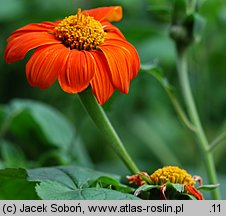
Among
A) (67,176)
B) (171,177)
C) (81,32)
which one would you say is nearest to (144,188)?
(171,177)

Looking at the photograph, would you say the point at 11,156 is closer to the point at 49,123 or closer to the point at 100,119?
the point at 49,123

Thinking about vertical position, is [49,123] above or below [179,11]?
below

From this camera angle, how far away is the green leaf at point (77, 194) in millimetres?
813

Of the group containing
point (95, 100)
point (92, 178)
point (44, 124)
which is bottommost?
point (44, 124)

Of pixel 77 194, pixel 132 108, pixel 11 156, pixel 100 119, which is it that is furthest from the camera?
pixel 132 108

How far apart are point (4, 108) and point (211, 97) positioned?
679 millimetres

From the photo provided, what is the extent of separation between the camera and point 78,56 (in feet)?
2.86

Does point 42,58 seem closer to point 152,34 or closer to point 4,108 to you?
point 4,108

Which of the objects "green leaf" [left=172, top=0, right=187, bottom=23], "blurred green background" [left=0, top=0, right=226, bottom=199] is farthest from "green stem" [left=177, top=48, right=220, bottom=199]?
"blurred green background" [left=0, top=0, right=226, bottom=199]

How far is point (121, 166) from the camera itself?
5.47ft

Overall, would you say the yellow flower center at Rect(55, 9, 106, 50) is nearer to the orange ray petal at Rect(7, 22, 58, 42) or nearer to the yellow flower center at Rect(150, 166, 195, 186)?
the orange ray petal at Rect(7, 22, 58, 42)

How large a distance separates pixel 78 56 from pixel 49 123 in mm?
592

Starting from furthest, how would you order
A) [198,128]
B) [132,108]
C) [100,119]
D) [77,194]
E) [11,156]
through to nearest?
[132,108]
[11,156]
[198,128]
[100,119]
[77,194]
